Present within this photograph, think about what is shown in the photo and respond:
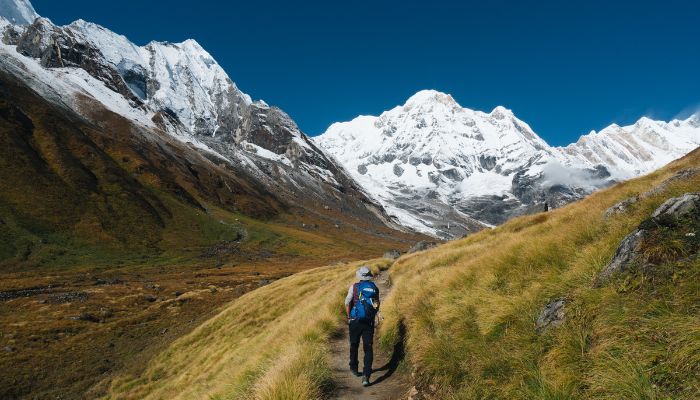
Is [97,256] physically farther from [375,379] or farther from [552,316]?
Answer: [552,316]

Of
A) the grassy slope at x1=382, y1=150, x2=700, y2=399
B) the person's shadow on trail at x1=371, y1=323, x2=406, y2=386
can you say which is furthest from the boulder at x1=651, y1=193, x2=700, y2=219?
the person's shadow on trail at x1=371, y1=323, x2=406, y2=386

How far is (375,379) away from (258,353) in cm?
678

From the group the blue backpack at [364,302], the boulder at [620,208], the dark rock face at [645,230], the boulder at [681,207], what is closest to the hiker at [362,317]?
the blue backpack at [364,302]

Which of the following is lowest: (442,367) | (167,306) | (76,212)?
(167,306)

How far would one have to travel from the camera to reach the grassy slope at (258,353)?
9.48m

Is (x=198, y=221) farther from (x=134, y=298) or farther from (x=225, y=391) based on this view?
(x=225, y=391)

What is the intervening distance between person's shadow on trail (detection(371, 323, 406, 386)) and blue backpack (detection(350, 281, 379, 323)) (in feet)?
4.60

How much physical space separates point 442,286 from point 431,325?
258cm

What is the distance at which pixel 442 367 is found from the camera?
8.46 metres

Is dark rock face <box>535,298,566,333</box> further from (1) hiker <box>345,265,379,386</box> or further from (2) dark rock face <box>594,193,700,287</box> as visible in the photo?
(1) hiker <box>345,265,379,386</box>

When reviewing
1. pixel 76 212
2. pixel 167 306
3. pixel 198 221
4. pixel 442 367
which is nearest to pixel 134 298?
pixel 167 306

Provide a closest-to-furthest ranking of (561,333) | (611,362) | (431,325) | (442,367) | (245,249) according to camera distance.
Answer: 1. (611,362)
2. (561,333)
3. (442,367)
4. (431,325)
5. (245,249)

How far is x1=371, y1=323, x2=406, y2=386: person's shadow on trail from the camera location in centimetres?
1078

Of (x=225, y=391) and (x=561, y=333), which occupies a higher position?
(x=561, y=333)
